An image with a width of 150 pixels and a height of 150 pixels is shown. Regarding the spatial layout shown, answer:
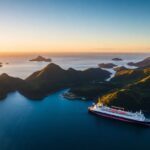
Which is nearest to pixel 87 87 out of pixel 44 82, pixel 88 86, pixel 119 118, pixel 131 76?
pixel 88 86

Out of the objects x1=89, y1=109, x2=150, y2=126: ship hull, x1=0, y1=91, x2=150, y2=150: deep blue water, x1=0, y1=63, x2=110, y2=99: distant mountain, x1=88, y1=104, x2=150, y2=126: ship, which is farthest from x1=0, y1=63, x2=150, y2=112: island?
x1=0, y1=91, x2=150, y2=150: deep blue water

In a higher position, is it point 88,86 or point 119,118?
point 88,86

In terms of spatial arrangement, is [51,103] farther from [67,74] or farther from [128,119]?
[67,74]

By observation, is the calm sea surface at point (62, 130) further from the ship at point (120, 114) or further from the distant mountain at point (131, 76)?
the distant mountain at point (131, 76)

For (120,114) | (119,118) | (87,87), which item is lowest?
(119,118)

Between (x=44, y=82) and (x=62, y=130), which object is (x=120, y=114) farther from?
(x=44, y=82)

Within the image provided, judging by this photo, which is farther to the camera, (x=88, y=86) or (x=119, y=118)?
(x=88, y=86)
